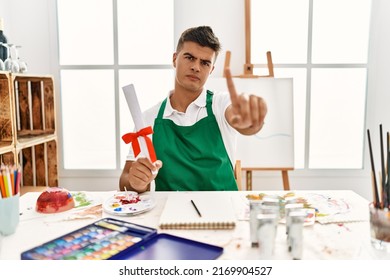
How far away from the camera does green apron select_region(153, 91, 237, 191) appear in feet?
3.44

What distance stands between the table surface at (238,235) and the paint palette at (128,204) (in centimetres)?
1

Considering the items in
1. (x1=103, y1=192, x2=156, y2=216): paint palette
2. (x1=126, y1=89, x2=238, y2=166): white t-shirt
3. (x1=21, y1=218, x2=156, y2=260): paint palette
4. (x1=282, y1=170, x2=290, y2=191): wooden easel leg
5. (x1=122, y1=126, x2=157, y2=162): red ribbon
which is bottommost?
(x1=282, y1=170, x2=290, y2=191): wooden easel leg

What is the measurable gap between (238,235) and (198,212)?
114 millimetres

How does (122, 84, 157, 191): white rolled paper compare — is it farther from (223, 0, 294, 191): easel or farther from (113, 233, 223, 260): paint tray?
(223, 0, 294, 191): easel

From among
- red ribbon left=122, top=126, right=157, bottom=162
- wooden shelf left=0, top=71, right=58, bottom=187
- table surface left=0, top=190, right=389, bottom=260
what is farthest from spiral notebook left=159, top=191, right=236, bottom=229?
wooden shelf left=0, top=71, right=58, bottom=187

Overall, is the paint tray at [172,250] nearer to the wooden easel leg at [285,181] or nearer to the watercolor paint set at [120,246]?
the watercolor paint set at [120,246]

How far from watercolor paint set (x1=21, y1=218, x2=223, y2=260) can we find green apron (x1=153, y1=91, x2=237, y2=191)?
40 centimetres

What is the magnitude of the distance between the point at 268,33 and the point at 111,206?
1.38 metres

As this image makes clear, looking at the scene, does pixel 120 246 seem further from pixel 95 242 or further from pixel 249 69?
pixel 249 69

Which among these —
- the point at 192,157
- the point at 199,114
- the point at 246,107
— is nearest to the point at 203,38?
the point at 199,114

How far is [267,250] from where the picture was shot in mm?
562

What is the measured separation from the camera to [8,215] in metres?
0.65

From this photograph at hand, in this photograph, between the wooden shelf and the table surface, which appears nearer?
the table surface

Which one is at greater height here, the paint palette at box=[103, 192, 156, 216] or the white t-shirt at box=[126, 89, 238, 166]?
the white t-shirt at box=[126, 89, 238, 166]
